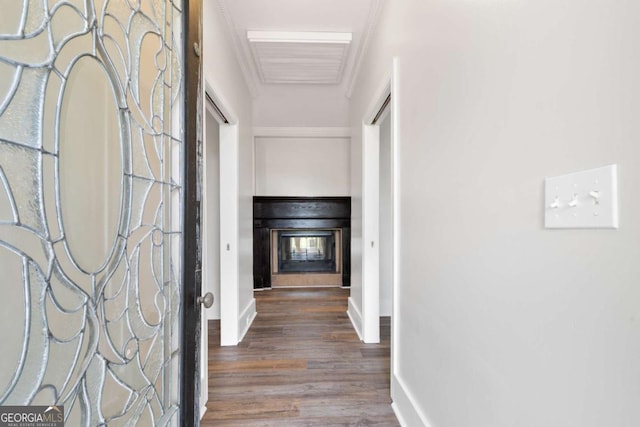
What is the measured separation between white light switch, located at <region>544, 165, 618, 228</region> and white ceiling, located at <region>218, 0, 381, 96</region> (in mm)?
2181

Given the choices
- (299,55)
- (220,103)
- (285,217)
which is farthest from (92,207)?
(285,217)

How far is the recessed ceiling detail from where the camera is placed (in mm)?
2742

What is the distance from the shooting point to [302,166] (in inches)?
186

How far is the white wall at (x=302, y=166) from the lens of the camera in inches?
183

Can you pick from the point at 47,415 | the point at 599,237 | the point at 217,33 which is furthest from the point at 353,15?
the point at 47,415

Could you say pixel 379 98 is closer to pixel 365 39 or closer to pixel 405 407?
pixel 365 39

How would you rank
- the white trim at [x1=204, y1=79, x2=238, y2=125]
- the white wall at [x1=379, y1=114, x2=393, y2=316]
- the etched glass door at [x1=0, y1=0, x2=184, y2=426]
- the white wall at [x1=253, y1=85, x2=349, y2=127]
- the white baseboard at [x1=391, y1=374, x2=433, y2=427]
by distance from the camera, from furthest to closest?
the white wall at [x1=253, y1=85, x2=349, y2=127], the white wall at [x1=379, y1=114, x2=393, y2=316], the white trim at [x1=204, y1=79, x2=238, y2=125], the white baseboard at [x1=391, y1=374, x2=433, y2=427], the etched glass door at [x1=0, y1=0, x2=184, y2=426]

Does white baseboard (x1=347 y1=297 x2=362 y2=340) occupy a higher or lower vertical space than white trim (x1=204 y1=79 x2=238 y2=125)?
lower

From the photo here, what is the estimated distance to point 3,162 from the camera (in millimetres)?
509

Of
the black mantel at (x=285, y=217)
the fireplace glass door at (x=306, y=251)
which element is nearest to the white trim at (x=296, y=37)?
the black mantel at (x=285, y=217)

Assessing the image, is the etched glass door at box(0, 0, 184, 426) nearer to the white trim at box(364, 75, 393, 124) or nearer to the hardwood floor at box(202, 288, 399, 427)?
the hardwood floor at box(202, 288, 399, 427)

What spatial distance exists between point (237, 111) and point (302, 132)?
1544 millimetres

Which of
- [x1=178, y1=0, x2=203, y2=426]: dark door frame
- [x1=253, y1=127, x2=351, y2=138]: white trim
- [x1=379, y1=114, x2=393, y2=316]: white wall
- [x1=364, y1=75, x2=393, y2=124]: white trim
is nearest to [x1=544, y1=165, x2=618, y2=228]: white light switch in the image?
[x1=178, y1=0, x2=203, y2=426]: dark door frame

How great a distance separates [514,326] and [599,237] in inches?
14.3
